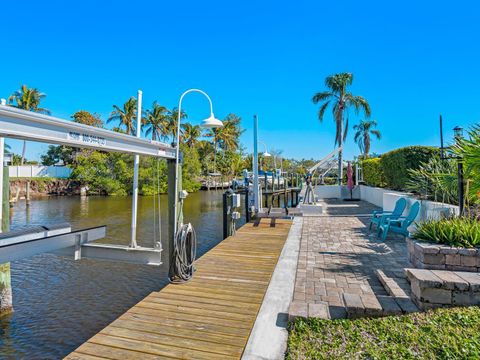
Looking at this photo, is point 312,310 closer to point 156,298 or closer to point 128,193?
point 156,298

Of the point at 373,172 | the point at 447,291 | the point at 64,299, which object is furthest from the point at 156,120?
the point at 447,291

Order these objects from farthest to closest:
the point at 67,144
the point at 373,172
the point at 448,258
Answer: the point at 373,172 → the point at 448,258 → the point at 67,144

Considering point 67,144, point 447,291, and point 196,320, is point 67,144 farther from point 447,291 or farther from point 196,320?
point 447,291

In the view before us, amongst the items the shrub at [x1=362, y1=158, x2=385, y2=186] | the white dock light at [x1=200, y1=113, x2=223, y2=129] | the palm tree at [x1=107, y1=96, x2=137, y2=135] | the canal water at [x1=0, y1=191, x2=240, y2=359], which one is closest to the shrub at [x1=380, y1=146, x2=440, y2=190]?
the shrub at [x1=362, y1=158, x2=385, y2=186]

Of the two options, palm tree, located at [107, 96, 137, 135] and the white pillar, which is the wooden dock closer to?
the white pillar

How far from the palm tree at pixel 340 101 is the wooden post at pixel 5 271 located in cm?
1804

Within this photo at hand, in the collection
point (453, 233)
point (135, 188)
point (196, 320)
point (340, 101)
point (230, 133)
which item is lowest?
point (196, 320)

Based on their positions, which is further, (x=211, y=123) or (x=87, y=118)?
(x=87, y=118)

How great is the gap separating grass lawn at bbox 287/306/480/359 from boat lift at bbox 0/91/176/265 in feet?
7.75

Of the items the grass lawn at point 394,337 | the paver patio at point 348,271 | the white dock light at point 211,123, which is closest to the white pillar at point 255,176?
the paver patio at point 348,271

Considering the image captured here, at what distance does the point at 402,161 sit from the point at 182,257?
10489 millimetres

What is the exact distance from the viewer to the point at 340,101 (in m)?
19.6

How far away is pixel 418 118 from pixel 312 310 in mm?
24130

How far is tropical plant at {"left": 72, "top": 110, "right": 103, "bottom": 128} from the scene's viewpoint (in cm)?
3447
